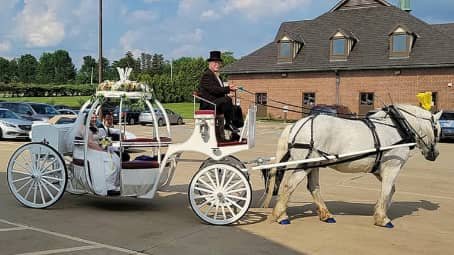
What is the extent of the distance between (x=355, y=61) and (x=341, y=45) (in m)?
1.85

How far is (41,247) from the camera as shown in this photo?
6.20m

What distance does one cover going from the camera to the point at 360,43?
41.7m

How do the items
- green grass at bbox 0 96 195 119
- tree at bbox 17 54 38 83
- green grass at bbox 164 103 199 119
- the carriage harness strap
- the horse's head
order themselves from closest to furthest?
the carriage harness strap → the horse's head → green grass at bbox 164 103 199 119 → green grass at bbox 0 96 195 119 → tree at bbox 17 54 38 83

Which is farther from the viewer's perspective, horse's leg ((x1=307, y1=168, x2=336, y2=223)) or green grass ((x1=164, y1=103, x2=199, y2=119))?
green grass ((x1=164, y1=103, x2=199, y2=119))

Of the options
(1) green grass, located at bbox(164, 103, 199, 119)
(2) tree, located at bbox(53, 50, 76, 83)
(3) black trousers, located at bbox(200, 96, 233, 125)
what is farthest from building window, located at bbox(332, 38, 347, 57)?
(2) tree, located at bbox(53, 50, 76, 83)

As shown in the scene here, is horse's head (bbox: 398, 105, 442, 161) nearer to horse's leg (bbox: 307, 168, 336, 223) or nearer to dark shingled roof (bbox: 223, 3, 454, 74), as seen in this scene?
horse's leg (bbox: 307, 168, 336, 223)

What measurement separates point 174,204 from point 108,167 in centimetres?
155

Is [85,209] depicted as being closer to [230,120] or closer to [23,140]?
[230,120]

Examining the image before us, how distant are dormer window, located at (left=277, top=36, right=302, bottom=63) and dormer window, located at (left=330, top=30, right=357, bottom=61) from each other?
3.27 meters

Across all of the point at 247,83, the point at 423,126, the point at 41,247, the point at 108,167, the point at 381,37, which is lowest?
the point at 41,247

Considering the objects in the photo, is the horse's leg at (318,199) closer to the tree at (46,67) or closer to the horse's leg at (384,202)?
the horse's leg at (384,202)

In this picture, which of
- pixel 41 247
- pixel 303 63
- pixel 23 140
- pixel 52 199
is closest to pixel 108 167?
pixel 52 199

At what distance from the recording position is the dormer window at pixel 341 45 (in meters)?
40.9

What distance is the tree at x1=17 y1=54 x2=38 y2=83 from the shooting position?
14850cm
